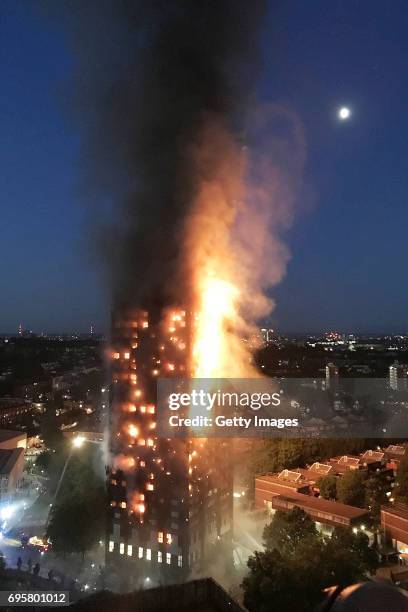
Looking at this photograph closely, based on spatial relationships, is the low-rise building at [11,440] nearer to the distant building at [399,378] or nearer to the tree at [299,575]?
the tree at [299,575]

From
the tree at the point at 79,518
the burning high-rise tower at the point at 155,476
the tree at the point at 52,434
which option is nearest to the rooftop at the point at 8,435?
the tree at the point at 52,434

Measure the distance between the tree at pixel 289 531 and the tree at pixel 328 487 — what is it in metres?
3.57

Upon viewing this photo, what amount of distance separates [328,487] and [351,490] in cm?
68

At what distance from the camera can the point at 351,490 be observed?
12727mm

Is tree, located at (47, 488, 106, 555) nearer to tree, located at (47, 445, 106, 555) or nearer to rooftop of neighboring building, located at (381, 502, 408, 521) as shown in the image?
tree, located at (47, 445, 106, 555)

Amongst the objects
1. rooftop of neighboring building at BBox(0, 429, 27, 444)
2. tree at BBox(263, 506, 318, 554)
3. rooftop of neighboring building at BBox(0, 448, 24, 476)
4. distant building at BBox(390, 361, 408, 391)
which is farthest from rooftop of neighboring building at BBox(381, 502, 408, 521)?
distant building at BBox(390, 361, 408, 391)

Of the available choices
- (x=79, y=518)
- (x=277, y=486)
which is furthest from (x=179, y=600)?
(x=277, y=486)

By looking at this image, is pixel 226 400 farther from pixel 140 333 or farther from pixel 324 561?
pixel 324 561

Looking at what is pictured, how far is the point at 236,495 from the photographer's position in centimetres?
1486

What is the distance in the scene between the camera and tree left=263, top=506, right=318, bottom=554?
31.1 feet

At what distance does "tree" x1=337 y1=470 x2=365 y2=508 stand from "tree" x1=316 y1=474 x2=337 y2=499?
0.87ft

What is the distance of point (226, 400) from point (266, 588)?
5.67 meters

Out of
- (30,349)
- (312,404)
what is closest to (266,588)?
(312,404)

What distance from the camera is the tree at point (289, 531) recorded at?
373 inches
